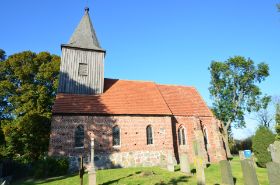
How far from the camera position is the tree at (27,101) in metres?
24.7

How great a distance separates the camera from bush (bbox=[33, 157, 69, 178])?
1573 centimetres

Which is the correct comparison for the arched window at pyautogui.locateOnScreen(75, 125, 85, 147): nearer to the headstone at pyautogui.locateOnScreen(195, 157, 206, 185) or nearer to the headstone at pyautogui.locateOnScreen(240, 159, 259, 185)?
the headstone at pyautogui.locateOnScreen(195, 157, 206, 185)

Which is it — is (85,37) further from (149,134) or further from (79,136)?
(149,134)

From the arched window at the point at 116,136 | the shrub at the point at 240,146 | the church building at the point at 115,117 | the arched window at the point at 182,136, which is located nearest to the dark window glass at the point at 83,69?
the church building at the point at 115,117

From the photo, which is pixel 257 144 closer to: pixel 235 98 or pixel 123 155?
pixel 123 155

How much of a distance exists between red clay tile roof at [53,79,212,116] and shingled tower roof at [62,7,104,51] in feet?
13.5

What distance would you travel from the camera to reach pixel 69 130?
A: 18062mm

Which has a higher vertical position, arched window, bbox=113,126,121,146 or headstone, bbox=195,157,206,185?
arched window, bbox=113,126,121,146

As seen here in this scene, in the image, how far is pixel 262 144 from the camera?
18.0m

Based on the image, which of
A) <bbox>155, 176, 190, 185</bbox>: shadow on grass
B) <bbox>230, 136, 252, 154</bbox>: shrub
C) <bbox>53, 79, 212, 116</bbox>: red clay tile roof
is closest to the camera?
<bbox>155, 176, 190, 185</bbox>: shadow on grass

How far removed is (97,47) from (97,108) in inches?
261

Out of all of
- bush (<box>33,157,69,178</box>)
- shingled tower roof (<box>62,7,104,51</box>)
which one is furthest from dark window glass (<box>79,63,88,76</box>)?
bush (<box>33,157,69,178</box>)

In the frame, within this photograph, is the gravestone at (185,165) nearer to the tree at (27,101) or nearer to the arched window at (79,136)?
the arched window at (79,136)

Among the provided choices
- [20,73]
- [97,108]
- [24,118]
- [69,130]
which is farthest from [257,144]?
[20,73]
